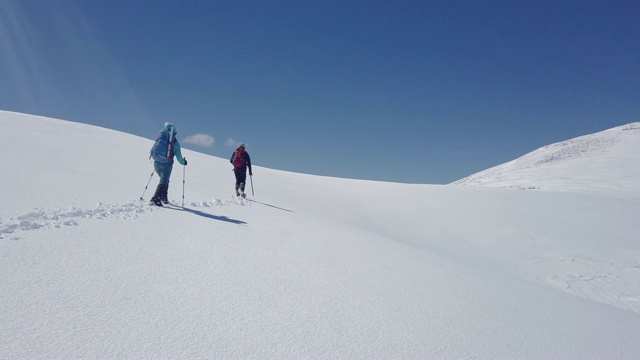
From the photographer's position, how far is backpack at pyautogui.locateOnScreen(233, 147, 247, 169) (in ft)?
40.1

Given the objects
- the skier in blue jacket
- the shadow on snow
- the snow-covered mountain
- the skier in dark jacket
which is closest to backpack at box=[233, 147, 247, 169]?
the skier in dark jacket

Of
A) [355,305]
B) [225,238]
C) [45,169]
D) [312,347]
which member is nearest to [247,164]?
[45,169]

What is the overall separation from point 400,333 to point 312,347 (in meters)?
1.06

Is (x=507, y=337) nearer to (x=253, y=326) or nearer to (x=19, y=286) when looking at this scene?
(x=253, y=326)

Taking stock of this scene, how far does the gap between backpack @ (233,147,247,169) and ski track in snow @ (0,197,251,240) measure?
4.19 meters

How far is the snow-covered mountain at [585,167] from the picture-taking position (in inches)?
1380

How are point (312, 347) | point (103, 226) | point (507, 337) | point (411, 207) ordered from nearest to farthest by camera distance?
point (312, 347) < point (507, 337) < point (103, 226) < point (411, 207)

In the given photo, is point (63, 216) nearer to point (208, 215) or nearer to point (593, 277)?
point (208, 215)

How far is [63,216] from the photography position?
19.9 feet

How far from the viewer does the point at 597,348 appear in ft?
15.1

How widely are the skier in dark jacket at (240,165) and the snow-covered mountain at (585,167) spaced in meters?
27.8

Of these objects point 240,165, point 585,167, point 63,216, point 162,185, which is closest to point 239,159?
point 240,165

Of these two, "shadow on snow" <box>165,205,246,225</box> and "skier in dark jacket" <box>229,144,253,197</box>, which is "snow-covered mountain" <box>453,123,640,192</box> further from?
"shadow on snow" <box>165,205,246,225</box>

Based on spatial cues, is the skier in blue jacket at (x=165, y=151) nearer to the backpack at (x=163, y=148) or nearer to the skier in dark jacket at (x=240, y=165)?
the backpack at (x=163, y=148)
